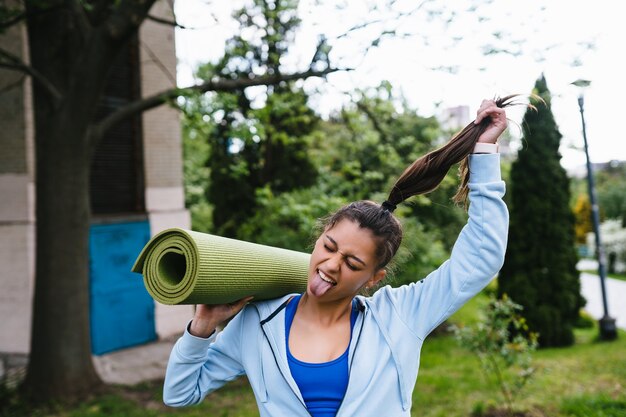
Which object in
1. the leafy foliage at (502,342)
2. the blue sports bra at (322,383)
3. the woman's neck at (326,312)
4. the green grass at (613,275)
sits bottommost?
the green grass at (613,275)

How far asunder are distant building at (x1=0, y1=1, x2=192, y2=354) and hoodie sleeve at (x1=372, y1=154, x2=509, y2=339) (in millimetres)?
6876

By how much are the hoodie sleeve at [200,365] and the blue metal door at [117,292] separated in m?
6.86

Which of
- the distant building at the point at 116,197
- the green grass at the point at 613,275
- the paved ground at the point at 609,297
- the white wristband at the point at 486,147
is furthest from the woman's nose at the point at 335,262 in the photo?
the green grass at the point at 613,275

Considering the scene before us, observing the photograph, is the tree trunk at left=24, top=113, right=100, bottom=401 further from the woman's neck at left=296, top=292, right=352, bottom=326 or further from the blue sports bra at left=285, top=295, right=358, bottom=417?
the blue sports bra at left=285, top=295, right=358, bottom=417

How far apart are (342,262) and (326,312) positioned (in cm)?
21

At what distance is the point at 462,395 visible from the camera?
5938 millimetres

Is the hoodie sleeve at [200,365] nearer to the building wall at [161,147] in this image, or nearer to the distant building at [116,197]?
the distant building at [116,197]

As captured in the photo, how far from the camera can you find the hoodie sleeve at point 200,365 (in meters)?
1.80

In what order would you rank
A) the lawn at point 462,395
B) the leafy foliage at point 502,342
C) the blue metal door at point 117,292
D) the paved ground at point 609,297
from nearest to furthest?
the leafy foliage at point 502,342 < the lawn at point 462,395 < the blue metal door at point 117,292 < the paved ground at point 609,297

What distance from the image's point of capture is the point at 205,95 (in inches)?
249

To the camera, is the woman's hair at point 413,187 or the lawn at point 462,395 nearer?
the woman's hair at point 413,187

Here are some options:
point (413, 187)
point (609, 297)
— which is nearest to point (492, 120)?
point (413, 187)

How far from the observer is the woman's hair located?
1.78 meters

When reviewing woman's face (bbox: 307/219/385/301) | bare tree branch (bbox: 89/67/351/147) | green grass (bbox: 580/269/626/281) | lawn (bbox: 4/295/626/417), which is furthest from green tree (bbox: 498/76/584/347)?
green grass (bbox: 580/269/626/281)
